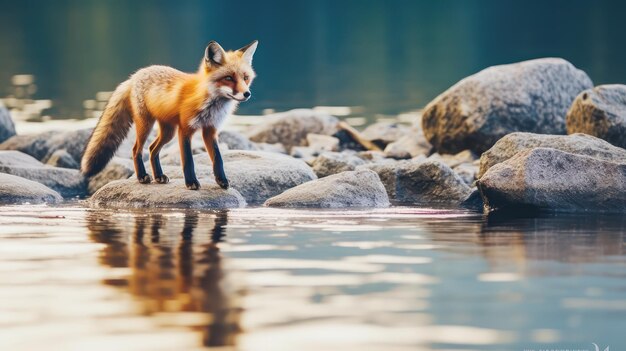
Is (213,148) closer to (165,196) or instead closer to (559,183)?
(165,196)

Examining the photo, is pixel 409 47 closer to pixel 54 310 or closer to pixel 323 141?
pixel 323 141

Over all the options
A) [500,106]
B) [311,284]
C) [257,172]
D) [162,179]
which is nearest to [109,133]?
[162,179]

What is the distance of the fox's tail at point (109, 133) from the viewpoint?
14875 millimetres

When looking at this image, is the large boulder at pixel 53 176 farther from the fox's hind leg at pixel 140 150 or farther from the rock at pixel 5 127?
the rock at pixel 5 127

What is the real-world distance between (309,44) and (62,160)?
58.0 metres

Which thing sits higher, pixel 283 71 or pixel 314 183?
pixel 314 183

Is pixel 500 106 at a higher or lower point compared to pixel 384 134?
higher

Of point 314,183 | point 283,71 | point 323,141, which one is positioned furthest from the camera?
point 283,71

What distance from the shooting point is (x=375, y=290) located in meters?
7.47

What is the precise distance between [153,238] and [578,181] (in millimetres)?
5054

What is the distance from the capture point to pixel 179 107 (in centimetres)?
1369

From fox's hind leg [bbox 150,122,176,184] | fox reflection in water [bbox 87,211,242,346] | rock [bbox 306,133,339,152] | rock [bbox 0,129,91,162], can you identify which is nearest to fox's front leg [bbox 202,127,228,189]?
fox's hind leg [bbox 150,122,176,184]

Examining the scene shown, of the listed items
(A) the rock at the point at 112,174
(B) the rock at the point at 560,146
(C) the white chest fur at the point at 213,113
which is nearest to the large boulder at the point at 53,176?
(A) the rock at the point at 112,174

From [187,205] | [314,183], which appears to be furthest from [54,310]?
[314,183]
